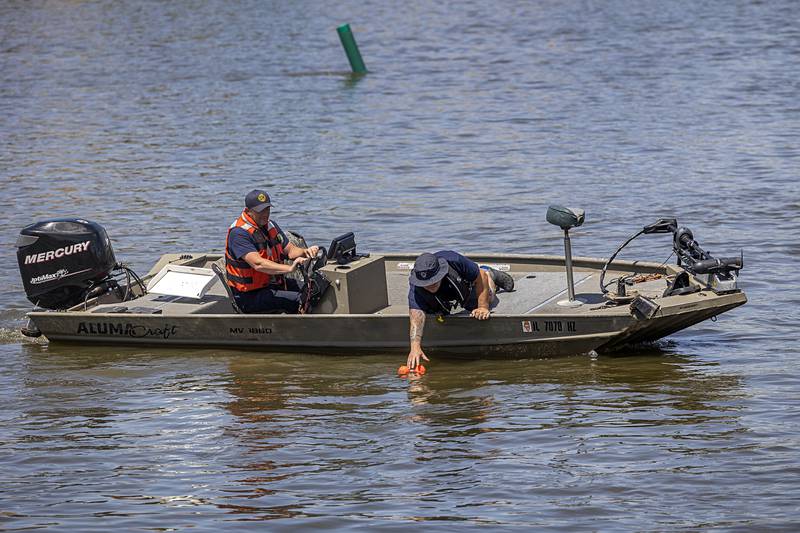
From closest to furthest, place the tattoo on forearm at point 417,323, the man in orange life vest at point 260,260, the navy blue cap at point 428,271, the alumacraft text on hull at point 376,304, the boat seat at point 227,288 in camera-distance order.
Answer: the navy blue cap at point 428,271 → the tattoo on forearm at point 417,323 → the alumacraft text on hull at point 376,304 → the man in orange life vest at point 260,260 → the boat seat at point 227,288

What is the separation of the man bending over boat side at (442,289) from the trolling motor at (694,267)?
4.08ft

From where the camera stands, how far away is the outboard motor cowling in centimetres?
1377

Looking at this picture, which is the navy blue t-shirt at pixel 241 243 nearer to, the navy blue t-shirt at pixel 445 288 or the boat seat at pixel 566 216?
the navy blue t-shirt at pixel 445 288

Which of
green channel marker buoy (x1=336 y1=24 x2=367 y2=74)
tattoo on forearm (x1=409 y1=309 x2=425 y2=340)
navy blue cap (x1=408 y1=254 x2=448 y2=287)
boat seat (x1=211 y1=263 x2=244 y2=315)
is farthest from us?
green channel marker buoy (x1=336 y1=24 x2=367 y2=74)

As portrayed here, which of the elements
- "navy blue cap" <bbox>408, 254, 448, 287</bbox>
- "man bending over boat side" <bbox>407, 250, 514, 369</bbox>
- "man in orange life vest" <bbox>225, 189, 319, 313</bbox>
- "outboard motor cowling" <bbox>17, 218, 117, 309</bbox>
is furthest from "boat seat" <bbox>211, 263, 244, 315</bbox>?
"navy blue cap" <bbox>408, 254, 448, 287</bbox>

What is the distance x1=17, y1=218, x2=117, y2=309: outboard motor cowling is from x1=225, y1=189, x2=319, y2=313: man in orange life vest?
1.56m

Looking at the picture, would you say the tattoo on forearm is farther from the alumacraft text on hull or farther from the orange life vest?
the orange life vest

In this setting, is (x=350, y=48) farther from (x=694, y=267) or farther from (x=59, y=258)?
(x=694, y=267)

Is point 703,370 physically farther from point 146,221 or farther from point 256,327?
point 146,221

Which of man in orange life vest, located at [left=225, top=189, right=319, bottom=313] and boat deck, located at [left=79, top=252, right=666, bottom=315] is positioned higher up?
man in orange life vest, located at [left=225, top=189, right=319, bottom=313]

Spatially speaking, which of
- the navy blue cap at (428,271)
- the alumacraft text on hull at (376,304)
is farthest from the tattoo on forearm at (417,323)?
the alumacraft text on hull at (376,304)

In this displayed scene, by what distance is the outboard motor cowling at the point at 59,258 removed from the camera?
1377 cm

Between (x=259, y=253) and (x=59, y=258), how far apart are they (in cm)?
222

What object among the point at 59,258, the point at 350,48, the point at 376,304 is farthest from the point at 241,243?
the point at 350,48
